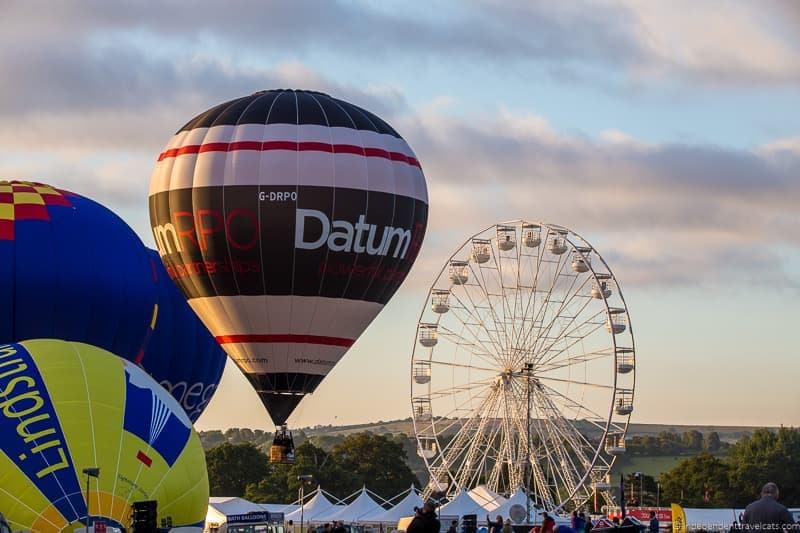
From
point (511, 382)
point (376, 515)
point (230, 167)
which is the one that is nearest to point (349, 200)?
point (230, 167)

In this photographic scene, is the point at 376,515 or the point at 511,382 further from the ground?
the point at 511,382

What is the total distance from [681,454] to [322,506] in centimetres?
13512

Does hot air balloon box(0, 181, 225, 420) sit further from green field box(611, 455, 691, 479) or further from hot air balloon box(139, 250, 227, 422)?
green field box(611, 455, 691, 479)

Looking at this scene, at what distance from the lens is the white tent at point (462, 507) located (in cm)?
5272

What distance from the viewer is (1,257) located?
37.2 m

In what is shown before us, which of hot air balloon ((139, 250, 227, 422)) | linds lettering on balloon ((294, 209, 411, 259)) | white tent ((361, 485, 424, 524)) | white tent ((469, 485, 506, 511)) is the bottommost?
white tent ((361, 485, 424, 524))

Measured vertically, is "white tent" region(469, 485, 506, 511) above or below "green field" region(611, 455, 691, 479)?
below

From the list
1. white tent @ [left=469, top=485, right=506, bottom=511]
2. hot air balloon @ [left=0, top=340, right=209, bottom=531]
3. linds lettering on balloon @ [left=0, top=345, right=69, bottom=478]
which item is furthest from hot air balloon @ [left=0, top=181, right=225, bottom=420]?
white tent @ [left=469, top=485, right=506, bottom=511]

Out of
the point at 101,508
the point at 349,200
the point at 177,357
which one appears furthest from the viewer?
the point at 177,357

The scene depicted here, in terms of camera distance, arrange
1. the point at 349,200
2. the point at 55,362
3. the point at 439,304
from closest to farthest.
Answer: the point at 55,362 → the point at 349,200 → the point at 439,304

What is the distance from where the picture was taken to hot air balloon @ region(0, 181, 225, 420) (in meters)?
37.1

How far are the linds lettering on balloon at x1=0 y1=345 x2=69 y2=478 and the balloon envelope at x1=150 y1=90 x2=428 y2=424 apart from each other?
12.1 metres

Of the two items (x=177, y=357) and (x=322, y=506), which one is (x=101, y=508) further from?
(x=322, y=506)

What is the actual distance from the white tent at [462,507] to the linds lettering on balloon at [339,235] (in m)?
14.7
